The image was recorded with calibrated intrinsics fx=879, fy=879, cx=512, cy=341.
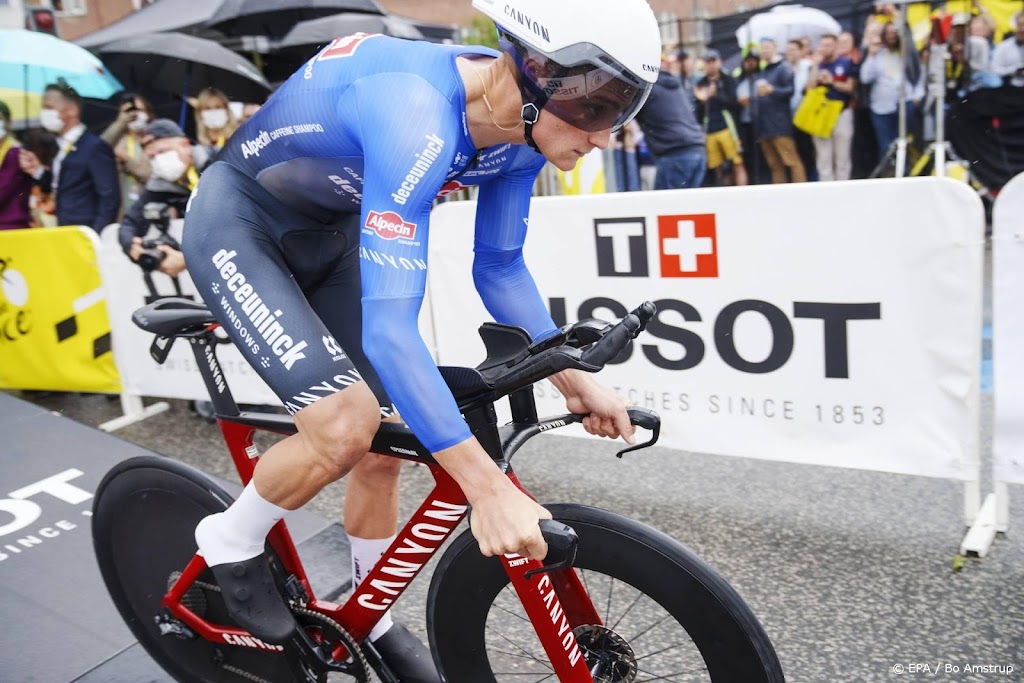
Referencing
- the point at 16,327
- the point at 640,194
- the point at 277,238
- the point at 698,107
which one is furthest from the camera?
the point at 698,107

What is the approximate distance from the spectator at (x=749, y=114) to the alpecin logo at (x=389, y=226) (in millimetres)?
8991

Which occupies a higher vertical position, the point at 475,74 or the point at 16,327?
the point at 475,74

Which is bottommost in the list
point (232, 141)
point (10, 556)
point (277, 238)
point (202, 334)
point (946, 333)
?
point (10, 556)

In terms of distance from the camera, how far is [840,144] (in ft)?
31.5

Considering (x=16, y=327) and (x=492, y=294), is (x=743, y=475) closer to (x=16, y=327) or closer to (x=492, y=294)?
(x=492, y=294)

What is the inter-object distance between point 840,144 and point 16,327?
817 cm

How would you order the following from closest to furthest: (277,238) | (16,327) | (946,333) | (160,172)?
(277,238), (946,333), (160,172), (16,327)

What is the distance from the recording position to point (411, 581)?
7.64 feet

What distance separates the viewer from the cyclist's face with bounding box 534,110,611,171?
6.19 feet

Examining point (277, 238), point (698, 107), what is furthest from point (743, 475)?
point (698, 107)

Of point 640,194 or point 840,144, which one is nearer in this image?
point 640,194

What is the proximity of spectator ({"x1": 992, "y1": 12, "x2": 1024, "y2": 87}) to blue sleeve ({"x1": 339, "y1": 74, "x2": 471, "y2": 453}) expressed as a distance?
858 cm

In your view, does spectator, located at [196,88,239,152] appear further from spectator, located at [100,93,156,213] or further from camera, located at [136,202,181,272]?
camera, located at [136,202,181,272]

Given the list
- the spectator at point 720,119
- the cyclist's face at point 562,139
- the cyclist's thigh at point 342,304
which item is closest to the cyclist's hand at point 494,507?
the cyclist's face at point 562,139
